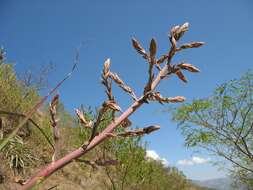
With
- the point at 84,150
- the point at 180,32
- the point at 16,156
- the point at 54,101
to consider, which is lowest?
the point at 84,150

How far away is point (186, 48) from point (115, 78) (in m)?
0.25

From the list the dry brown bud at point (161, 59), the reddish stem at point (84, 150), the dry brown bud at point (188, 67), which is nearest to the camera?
the reddish stem at point (84, 150)

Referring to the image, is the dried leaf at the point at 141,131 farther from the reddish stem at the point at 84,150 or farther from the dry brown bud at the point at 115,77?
the dry brown bud at the point at 115,77

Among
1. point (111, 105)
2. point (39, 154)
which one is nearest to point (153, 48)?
point (111, 105)

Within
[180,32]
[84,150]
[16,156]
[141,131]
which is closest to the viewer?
[84,150]

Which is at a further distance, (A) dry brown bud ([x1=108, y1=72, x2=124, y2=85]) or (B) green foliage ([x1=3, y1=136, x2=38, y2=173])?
(B) green foliage ([x1=3, y1=136, x2=38, y2=173])

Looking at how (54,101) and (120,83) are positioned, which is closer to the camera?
(54,101)

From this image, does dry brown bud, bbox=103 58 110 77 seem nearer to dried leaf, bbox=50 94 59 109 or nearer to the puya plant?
the puya plant

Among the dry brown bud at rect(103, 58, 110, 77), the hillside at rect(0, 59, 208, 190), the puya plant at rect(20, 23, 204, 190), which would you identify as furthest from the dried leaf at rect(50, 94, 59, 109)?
the hillside at rect(0, 59, 208, 190)

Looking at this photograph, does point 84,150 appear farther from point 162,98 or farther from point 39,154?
point 39,154

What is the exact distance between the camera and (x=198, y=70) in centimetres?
93

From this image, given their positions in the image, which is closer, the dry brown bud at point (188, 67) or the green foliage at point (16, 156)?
the dry brown bud at point (188, 67)

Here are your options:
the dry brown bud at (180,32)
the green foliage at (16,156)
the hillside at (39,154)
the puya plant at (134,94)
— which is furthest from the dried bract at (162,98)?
the green foliage at (16,156)

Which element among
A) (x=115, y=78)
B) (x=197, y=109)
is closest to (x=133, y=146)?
(x=197, y=109)
